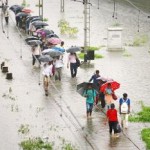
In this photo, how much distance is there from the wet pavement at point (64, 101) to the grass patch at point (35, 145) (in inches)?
9.2

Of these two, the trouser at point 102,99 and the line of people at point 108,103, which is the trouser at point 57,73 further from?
the trouser at point 102,99

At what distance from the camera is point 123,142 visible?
22156 millimetres

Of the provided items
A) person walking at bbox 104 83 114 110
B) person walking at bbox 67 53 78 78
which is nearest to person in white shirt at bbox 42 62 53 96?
person walking at bbox 67 53 78 78

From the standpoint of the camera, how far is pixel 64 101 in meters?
27.2

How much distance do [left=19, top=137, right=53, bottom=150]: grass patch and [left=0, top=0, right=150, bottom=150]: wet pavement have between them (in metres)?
0.23

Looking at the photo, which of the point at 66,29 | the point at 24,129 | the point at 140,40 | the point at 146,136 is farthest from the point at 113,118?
the point at 66,29

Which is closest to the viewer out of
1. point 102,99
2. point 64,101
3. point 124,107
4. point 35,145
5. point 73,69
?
point 35,145

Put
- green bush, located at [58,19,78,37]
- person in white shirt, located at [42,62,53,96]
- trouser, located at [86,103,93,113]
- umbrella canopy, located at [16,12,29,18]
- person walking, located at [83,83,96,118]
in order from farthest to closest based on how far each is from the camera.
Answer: umbrella canopy, located at [16,12,29,18] → green bush, located at [58,19,78,37] → person in white shirt, located at [42,62,53,96] → trouser, located at [86,103,93,113] → person walking, located at [83,83,96,118]

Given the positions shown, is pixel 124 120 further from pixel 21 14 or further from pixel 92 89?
pixel 21 14

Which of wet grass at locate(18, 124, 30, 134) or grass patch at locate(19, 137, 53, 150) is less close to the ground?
wet grass at locate(18, 124, 30, 134)

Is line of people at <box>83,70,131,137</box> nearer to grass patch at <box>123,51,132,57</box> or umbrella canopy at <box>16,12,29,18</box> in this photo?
grass patch at <box>123,51,132,57</box>

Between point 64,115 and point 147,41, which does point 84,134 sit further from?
point 147,41

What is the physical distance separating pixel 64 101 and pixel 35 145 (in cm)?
574

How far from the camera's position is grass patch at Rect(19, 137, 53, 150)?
70.3 feet
